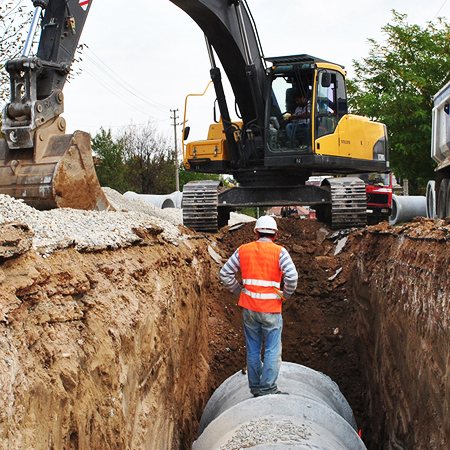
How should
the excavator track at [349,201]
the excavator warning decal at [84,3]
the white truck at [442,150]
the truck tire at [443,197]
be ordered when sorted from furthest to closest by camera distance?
the truck tire at [443,197] → the white truck at [442,150] → the excavator track at [349,201] → the excavator warning decal at [84,3]

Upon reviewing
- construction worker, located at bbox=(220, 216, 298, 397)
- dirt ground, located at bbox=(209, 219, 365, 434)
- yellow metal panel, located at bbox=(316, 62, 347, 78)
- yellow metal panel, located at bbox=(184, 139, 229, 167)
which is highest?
yellow metal panel, located at bbox=(316, 62, 347, 78)

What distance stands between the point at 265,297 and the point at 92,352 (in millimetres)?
2610

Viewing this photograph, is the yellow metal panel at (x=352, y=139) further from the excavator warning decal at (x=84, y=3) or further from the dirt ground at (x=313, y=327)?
the excavator warning decal at (x=84, y=3)

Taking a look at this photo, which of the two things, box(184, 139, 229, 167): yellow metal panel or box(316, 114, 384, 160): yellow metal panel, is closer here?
box(316, 114, 384, 160): yellow metal panel

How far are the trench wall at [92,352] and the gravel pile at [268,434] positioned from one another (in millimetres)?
690

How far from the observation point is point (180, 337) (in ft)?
23.9

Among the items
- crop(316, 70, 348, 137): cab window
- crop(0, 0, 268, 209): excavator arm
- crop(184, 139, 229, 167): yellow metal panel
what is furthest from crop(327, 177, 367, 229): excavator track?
crop(0, 0, 268, 209): excavator arm

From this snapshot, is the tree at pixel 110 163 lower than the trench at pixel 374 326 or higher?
higher

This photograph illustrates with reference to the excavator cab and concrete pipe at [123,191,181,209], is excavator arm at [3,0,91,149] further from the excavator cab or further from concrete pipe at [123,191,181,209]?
concrete pipe at [123,191,181,209]

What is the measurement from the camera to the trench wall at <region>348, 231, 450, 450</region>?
5262 millimetres

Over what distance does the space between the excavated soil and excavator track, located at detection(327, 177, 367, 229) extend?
1.95 ft

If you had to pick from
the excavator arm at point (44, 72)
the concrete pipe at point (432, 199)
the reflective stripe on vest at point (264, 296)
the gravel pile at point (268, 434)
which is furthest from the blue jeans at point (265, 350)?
the concrete pipe at point (432, 199)

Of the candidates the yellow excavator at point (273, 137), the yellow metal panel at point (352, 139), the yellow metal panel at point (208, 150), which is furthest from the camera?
the yellow metal panel at point (208, 150)

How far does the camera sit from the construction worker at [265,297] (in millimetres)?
6609
